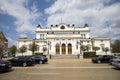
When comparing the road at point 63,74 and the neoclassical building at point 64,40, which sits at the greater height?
the neoclassical building at point 64,40

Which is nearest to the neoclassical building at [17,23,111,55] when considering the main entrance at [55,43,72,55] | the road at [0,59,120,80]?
the main entrance at [55,43,72,55]

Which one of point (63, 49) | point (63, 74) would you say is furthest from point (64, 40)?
point (63, 74)

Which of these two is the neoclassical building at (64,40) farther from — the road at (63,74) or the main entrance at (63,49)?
the road at (63,74)

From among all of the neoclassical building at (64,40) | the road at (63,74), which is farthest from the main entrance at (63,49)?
the road at (63,74)

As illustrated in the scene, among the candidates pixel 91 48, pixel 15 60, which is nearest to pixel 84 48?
pixel 91 48

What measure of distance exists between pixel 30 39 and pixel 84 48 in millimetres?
24805

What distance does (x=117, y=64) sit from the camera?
17.4 metres

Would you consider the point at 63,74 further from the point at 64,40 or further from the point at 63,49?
the point at 63,49

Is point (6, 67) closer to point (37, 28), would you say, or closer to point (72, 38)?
point (72, 38)

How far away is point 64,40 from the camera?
65938mm

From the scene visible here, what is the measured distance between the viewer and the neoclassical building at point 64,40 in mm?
65688

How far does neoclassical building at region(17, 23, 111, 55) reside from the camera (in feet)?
216

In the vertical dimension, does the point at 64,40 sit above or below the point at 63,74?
above

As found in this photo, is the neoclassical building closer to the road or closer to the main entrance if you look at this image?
the main entrance
